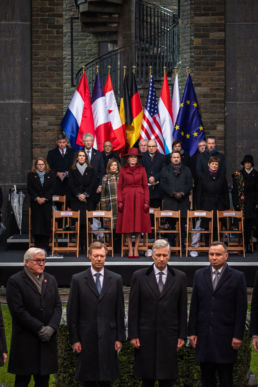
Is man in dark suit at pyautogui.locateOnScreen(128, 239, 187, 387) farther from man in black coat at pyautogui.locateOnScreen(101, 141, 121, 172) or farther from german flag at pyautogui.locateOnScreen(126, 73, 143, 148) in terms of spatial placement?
german flag at pyautogui.locateOnScreen(126, 73, 143, 148)

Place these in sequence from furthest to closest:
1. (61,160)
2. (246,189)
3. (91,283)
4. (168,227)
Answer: (61,160)
(168,227)
(246,189)
(91,283)

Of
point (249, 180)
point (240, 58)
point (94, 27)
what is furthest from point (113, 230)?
point (94, 27)

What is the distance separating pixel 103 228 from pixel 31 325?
680 centimetres

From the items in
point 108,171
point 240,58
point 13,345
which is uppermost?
point 240,58

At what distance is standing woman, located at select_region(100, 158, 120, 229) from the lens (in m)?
14.2

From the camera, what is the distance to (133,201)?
45.9ft

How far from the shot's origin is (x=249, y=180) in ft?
48.1

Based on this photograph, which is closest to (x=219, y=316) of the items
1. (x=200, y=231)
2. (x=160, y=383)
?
(x=160, y=383)

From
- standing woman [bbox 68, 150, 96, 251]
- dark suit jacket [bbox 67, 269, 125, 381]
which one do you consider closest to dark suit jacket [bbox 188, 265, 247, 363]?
dark suit jacket [bbox 67, 269, 125, 381]

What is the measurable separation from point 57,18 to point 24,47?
86 cm

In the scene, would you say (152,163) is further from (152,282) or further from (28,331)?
(28,331)

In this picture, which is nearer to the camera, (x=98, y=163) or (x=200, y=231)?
(x=200, y=231)

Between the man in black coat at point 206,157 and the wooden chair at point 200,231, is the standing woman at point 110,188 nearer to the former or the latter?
the wooden chair at point 200,231

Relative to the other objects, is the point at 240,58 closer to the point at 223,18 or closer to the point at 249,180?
the point at 223,18
